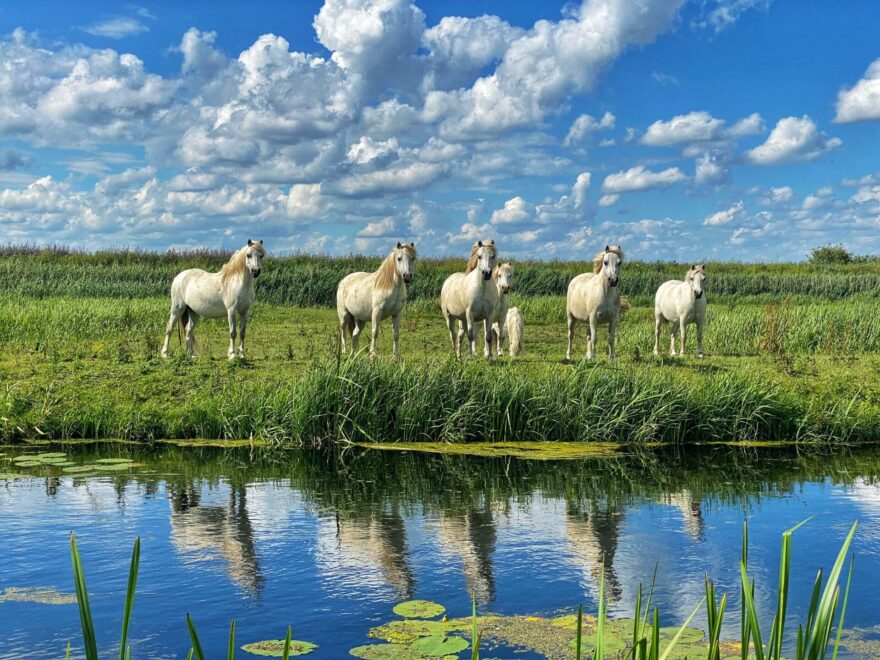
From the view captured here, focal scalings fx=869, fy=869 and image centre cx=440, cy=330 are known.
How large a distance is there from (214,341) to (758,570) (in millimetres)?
14469

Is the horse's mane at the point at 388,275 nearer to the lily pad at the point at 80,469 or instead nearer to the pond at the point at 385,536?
the pond at the point at 385,536

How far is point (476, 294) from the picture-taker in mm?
15359

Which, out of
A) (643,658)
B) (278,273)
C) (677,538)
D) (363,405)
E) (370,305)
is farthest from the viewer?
(278,273)

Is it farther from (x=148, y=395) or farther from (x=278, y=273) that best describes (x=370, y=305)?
(x=278, y=273)

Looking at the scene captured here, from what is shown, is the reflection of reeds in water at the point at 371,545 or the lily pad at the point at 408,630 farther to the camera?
the reflection of reeds in water at the point at 371,545

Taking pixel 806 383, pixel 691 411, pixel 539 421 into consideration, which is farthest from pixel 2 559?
pixel 806 383

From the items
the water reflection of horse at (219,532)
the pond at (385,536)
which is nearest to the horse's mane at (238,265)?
the pond at (385,536)

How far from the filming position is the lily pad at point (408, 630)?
5.11 m

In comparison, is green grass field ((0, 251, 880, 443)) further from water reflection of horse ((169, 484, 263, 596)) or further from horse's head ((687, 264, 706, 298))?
water reflection of horse ((169, 484, 263, 596))

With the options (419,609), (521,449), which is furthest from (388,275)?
(419,609)

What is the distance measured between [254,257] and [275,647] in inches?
427

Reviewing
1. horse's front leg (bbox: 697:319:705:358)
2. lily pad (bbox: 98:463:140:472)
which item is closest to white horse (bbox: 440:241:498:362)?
horse's front leg (bbox: 697:319:705:358)

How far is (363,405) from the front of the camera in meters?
11.6

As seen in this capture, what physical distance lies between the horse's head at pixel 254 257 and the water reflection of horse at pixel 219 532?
649 cm
